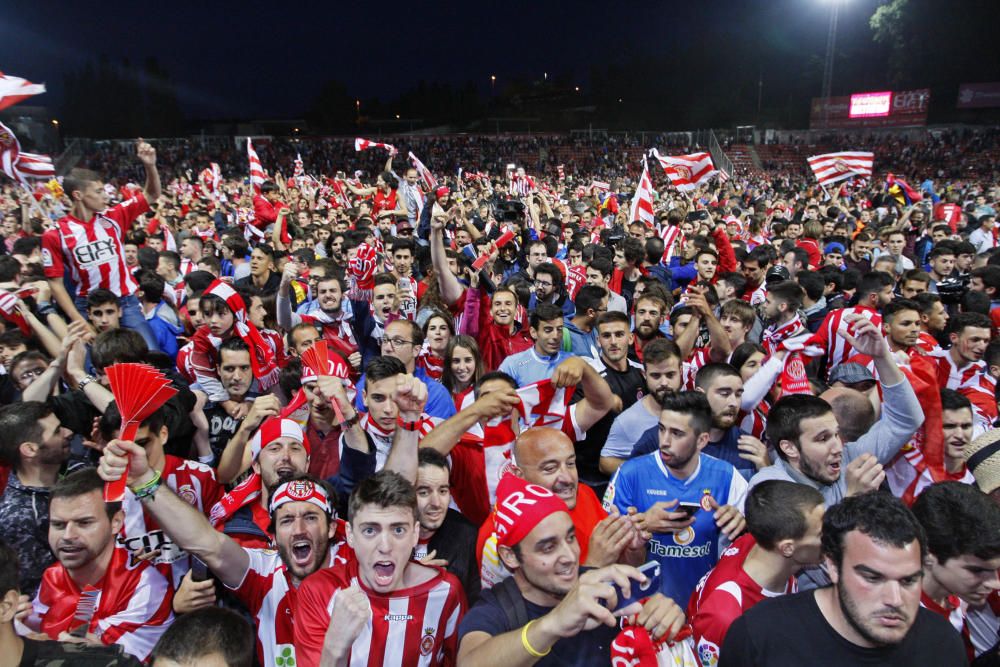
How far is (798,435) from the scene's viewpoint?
341cm

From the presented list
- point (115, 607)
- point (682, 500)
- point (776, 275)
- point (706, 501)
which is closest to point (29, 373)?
point (115, 607)

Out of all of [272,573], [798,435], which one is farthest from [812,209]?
[272,573]

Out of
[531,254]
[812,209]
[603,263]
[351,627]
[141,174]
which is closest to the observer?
[351,627]

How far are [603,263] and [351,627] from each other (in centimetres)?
566

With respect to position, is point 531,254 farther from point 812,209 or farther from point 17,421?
point 812,209

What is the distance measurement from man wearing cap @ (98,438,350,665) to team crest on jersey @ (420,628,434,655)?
606 mm

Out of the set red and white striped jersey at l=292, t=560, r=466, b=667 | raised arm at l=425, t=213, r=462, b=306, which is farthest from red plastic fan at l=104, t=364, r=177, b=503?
raised arm at l=425, t=213, r=462, b=306

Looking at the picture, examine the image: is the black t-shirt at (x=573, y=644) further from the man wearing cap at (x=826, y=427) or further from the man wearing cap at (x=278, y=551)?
the man wearing cap at (x=826, y=427)

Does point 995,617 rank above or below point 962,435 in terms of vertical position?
below

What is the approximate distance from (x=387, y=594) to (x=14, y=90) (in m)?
7.08

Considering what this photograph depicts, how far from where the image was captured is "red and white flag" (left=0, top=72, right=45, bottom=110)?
675 centimetres

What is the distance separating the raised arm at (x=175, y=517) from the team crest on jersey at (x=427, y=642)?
2.99 ft

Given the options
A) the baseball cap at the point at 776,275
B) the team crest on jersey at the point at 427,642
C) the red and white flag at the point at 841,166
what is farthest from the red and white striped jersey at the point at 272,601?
the red and white flag at the point at 841,166

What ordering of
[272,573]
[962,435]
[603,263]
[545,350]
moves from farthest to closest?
[603,263]
[545,350]
[962,435]
[272,573]
